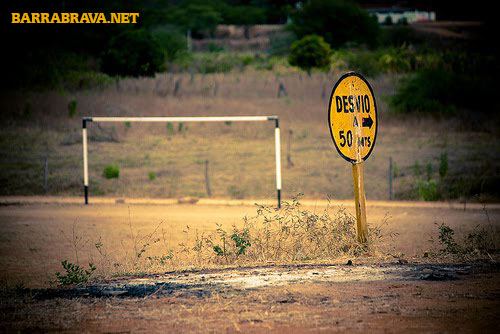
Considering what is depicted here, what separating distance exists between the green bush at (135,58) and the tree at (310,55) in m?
8.88

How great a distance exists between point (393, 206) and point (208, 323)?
12.4m

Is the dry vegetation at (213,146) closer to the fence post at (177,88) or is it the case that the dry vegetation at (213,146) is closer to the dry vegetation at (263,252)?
the fence post at (177,88)

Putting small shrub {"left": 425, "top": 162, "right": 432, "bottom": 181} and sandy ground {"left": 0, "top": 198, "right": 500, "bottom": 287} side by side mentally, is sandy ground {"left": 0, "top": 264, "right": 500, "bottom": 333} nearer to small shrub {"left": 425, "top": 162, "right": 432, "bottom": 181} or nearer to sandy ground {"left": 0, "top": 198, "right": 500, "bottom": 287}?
sandy ground {"left": 0, "top": 198, "right": 500, "bottom": 287}

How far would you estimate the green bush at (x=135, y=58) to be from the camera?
4850 cm

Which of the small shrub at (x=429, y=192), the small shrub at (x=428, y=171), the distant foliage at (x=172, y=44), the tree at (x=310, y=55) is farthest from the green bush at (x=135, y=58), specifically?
the small shrub at (x=429, y=192)

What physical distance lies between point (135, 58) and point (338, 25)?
19960mm

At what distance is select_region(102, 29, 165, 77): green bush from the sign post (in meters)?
37.9

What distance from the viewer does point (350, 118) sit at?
10.9 m

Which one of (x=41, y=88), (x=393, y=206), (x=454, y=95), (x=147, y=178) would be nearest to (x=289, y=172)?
(x=147, y=178)

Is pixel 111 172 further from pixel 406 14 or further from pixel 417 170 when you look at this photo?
pixel 406 14

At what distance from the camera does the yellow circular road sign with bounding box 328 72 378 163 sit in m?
10.8

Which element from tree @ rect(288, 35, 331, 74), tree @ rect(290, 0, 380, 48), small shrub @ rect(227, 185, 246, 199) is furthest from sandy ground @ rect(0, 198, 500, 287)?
tree @ rect(290, 0, 380, 48)

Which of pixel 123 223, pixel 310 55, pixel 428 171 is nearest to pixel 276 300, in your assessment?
pixel 123 223

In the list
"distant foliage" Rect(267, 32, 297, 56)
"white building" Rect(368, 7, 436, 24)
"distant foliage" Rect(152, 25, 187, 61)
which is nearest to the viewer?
"distant foliage" Rect(152, 25, 187, 61)
